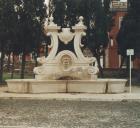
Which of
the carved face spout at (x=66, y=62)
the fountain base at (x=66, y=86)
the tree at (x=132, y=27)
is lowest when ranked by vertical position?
the fountain base at (x=66, y=86)

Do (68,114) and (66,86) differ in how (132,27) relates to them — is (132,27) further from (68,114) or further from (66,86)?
(68,114)

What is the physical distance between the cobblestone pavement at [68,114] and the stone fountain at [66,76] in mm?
4893

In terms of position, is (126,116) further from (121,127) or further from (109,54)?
(109,54)

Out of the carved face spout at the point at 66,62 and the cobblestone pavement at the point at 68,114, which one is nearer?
the cobblestone pavement at the point at 68,114

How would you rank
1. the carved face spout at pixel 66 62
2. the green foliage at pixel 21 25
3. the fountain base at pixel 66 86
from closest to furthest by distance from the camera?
the fountain base at pixel 66 86 < the carved face spout at pixel 66 62 < the green foliage at pixel 21 25

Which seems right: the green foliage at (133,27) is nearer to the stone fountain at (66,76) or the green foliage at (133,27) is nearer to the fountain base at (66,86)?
the stone fountain at (66,76)

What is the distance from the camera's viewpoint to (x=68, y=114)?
2062 centimetres

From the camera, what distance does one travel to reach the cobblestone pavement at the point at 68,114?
17109 millimetres

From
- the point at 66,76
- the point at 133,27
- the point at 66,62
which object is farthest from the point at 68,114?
the point at 133,27

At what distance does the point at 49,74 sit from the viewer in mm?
34000

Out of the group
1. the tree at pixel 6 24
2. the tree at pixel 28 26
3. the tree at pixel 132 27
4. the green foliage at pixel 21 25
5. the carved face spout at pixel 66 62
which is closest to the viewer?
the carved face spout at pixel 66 62

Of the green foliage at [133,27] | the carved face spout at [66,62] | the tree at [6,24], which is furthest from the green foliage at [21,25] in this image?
the carved face spout at [66,62]

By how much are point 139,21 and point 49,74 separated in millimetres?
15898

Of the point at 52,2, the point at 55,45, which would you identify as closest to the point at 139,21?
the point at 52,2
